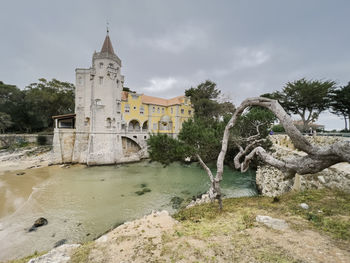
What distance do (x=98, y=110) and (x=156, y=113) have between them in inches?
392

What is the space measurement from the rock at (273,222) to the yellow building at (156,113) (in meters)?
20.0

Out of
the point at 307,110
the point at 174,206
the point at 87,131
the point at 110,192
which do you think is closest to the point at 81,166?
the point at 87,131

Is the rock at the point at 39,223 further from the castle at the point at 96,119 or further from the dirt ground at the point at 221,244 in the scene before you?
the castle at the point at 96,119

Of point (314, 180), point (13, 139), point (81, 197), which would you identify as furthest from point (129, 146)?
point (13, 139)

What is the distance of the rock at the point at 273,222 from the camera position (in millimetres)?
3662

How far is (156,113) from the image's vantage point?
991 inches

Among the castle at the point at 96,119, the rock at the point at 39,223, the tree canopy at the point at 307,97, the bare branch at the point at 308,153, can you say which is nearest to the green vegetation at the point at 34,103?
the castle at the point at 96,119

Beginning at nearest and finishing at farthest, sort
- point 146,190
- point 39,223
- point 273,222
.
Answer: point 273,222 → point 39,223 → point 146,190

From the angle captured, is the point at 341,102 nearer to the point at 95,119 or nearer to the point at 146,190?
the point at 146,190

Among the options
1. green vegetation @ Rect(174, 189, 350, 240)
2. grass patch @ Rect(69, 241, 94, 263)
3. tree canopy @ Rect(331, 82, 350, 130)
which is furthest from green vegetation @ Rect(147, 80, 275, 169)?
tree canopy @ Rect(331, 82, 350, 130)

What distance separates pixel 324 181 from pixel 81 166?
24.0 metres

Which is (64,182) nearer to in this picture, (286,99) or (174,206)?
(174,206)

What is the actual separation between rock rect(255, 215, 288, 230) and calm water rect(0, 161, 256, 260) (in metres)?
5.72

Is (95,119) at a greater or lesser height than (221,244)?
greater
